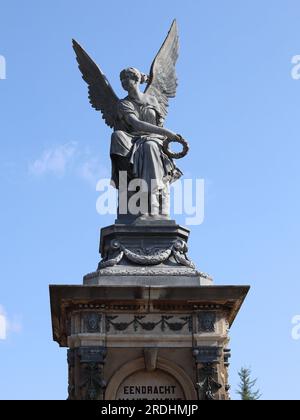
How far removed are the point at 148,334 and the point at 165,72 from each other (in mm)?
6676

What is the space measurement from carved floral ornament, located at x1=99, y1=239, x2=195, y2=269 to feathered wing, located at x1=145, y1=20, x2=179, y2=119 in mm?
3647

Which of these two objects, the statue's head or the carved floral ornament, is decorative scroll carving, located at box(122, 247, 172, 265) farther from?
the statue's head

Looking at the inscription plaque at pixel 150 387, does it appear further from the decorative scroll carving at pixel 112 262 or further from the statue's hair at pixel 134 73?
the statue's hair at pixel 134 73

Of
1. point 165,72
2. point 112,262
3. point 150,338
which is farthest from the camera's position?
point 165,72

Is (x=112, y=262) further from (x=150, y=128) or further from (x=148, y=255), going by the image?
(x=150, y=128)

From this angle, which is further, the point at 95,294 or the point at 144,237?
the point at 144,237

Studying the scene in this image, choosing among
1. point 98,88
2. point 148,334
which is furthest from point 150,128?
point 148,334

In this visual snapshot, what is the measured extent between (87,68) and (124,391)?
7.42m

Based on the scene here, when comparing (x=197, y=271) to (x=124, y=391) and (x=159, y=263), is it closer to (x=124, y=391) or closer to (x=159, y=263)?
(x=159, y=263)

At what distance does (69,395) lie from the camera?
15.9m

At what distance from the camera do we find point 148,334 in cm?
1577
